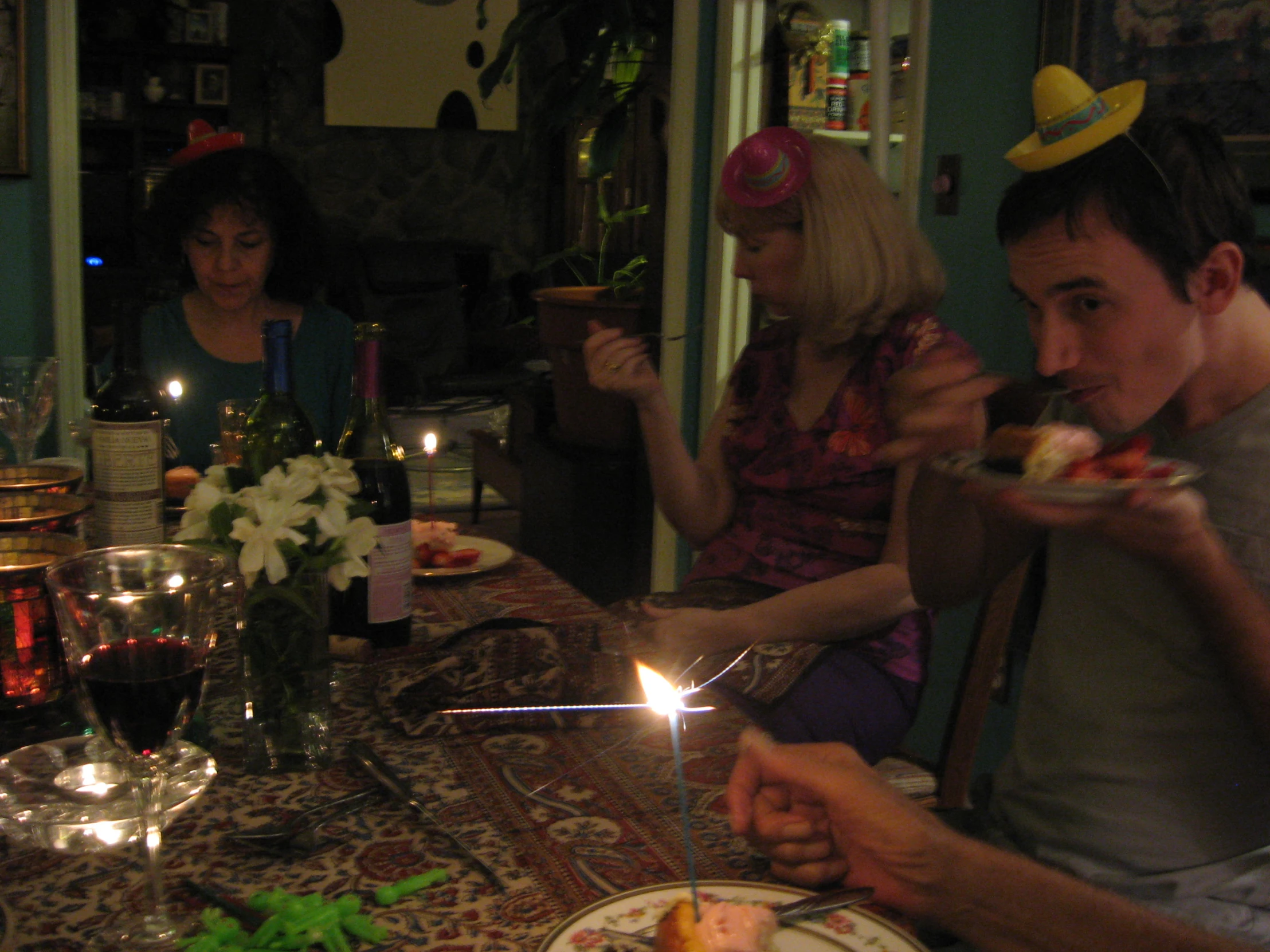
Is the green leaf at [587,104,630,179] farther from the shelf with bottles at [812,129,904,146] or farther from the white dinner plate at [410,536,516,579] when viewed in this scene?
the white dinner plate at [410,536,516,579]

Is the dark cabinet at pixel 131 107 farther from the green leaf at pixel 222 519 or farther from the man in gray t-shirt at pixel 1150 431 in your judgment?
the man in gray t-shirt at pixel 1150 431

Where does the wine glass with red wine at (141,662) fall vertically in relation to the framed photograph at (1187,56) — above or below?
below

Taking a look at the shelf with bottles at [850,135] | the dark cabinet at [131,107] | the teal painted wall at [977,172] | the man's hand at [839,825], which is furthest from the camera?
the dark cabinet at [131,107]

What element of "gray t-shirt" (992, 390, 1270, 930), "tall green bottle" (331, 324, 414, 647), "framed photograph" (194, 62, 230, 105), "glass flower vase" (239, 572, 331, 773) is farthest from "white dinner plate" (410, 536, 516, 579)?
"framed photograph" (194, 62, 230, 105)

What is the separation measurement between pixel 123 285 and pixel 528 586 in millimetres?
6427

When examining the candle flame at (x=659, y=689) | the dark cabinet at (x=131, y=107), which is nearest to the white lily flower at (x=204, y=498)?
the candle flame at (x=659, y=689)

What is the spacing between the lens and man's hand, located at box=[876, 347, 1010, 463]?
3.34ft

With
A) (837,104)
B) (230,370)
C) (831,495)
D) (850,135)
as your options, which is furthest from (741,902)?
(837,104)

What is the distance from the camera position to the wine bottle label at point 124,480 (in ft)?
4.06

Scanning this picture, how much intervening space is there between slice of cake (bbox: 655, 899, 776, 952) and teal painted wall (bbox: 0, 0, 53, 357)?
9.66ft

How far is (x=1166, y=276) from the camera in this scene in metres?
0.98

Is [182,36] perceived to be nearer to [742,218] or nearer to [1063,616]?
[742,218]

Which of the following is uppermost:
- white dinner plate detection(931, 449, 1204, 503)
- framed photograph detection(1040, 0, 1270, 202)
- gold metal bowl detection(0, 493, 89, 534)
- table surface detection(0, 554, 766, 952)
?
framed photograph detection(1040, 0, 1270, 202)

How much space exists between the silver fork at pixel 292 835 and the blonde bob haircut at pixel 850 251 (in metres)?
1.12
